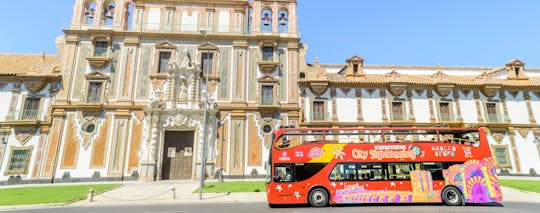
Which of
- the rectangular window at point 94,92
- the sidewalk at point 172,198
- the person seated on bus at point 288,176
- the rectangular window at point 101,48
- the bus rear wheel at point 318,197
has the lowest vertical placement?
the sidewalk at point 172,198

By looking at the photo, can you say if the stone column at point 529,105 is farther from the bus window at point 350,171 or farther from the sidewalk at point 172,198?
the bus window at point 350,171

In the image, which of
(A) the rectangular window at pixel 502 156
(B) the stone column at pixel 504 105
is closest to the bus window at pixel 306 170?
(A) the rectangular window at pixel 502 156

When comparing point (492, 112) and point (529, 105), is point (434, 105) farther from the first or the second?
point (529, 105)

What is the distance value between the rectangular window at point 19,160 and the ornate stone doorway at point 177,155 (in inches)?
441

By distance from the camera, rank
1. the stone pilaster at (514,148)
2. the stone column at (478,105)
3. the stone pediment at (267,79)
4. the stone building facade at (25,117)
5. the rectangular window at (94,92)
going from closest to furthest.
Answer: the stone building facade at (25,117) < the rectangular window at (94,92) < the stone pilaster at (514,148) < the stone pediment at (267,79) < the stone column at (478,105)

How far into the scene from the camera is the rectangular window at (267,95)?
2592cm

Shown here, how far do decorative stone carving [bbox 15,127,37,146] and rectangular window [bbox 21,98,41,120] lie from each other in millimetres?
1047

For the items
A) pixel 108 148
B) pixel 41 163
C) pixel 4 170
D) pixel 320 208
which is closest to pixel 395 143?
pixel 320 208

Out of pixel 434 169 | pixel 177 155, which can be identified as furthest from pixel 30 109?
pixel 434 169

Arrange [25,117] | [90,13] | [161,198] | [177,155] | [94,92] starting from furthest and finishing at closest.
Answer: [90,13] → [94,92] → [177,155] → [25,117] → [161,198]

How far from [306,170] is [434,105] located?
21940 millimetres

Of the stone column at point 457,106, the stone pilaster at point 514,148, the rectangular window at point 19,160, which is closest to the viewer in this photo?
the rectangular window at point 19,160

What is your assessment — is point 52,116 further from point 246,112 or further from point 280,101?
point 280,101

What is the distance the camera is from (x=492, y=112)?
27781 mm
